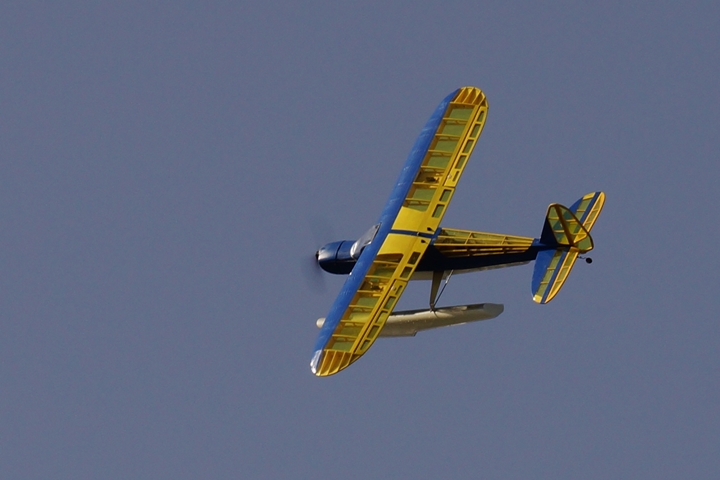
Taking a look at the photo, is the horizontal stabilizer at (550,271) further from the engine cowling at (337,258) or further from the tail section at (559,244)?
the engine cowling at (337,258)

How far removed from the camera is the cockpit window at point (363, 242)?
5078 cm

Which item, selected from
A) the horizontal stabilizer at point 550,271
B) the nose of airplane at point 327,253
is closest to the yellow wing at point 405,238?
the nose of airplane at point 327,253

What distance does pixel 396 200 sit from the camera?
5131 cm

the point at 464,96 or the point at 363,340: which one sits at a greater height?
the point at 464,96

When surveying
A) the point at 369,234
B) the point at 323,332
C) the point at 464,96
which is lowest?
the point at 323,332

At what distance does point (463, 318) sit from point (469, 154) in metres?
4.48

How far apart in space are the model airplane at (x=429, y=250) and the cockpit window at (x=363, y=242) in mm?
26

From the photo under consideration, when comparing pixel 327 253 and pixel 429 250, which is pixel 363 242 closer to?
pixel 327 253

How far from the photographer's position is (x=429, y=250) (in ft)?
165

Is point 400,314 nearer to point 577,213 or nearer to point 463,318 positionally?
point 463,318

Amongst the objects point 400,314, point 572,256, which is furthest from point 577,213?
point 400,314

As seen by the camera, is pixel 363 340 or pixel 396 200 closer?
pixel 363 340

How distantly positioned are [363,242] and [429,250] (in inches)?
73.5

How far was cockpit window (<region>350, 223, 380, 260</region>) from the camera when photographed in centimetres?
5078
